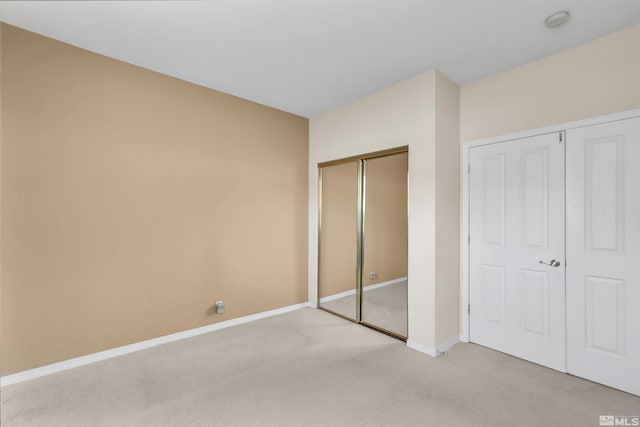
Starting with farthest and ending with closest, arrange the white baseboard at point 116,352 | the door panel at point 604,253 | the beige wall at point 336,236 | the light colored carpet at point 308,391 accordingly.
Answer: the beige wall at point 336,236 < the white baseboard at point 116,352 < the door panel at point 604,253 < the light colored carpet at point 308,391

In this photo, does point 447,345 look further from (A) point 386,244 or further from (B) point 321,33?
(B) point 321,33

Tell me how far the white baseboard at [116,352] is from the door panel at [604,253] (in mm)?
3229

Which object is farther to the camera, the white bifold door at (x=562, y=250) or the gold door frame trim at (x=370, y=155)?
the gold door frame trim at (x=370, y=155)

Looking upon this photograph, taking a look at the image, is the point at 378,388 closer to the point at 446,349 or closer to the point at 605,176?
the point at 446,349

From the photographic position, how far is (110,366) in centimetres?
251

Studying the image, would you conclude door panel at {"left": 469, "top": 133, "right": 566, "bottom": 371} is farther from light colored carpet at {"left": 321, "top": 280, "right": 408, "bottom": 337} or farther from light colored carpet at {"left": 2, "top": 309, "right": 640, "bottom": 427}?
light colored carpet at {"left": 321, "top": 280, "right": 408, "bottom": 337}

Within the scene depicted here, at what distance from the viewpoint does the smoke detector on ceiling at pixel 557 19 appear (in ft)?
6.72

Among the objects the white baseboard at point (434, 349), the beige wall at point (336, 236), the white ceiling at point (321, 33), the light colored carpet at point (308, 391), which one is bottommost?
the light colored carpet at point (308, 391)

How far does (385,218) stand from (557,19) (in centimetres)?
245

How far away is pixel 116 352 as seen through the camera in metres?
2.68

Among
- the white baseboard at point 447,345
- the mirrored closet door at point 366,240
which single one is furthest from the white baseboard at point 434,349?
the mirrored closet door at point 366,240

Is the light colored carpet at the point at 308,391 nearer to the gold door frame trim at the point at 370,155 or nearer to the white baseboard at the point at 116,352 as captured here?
the white baseboard at the point at 116,352

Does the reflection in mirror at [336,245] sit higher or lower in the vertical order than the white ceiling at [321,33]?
lower

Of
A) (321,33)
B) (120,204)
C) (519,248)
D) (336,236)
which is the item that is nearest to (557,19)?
(321,33)
